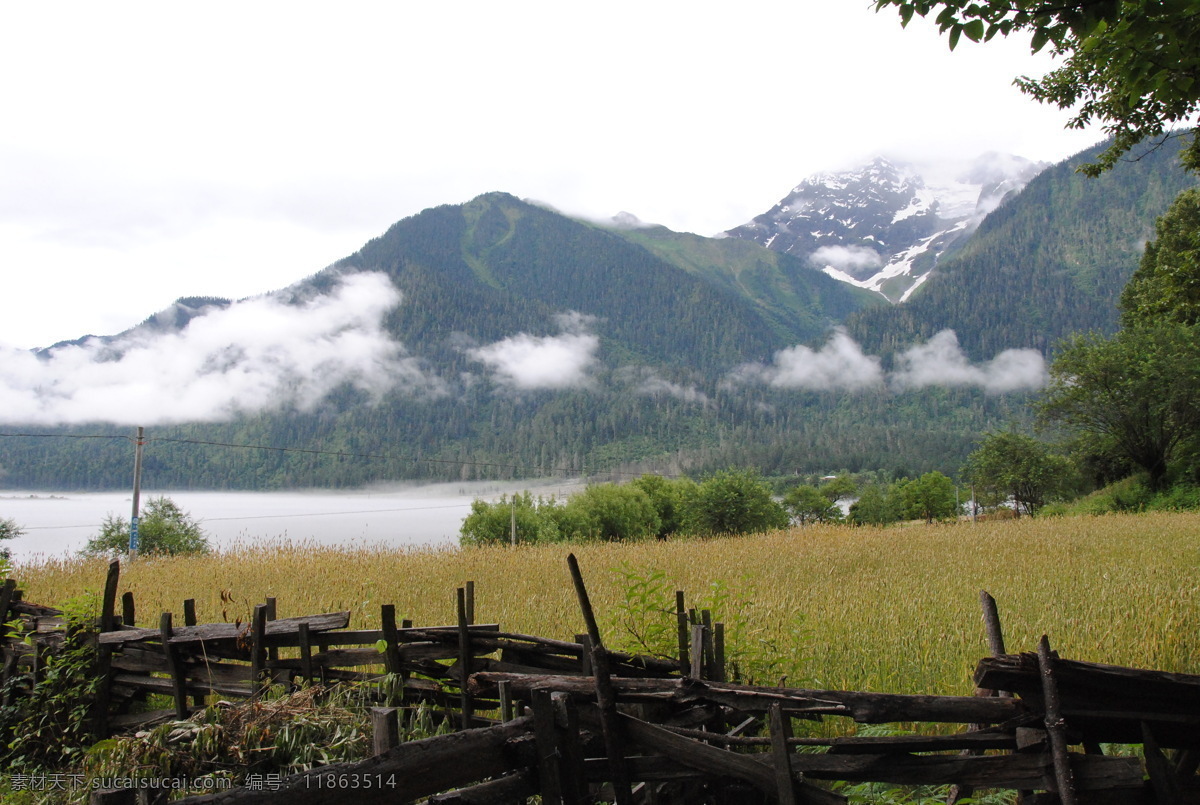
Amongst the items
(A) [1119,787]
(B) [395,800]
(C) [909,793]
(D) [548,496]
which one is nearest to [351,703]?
(B) [395,800]

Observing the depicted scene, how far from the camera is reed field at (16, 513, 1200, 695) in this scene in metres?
6.59

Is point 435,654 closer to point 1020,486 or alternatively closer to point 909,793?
point 909,793

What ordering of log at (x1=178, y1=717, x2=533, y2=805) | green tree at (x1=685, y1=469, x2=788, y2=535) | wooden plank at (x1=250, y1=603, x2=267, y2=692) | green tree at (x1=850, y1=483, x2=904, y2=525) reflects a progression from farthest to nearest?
green tree at (x1=850, y1=483, x2=904, y2=525) < green tree at (x1=685, y1=469, x2=788, y2=535) < wooden plank at (x1=250, y1=603, x2=267, y2=692) < log at (x1=178, y1=717, x2=533, y2=805)

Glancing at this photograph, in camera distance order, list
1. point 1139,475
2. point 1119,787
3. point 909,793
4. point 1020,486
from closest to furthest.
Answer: point 1119,787 → point 909,793 → point 1139,475 → point 1020,486

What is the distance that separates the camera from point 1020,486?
4903cm

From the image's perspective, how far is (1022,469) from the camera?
47531 millimetres

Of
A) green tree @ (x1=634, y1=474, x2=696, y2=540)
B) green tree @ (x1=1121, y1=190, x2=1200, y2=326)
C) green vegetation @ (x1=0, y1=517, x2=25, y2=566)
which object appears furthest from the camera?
green tree @ (x1=634, y1=474, x2=696, y2=540)

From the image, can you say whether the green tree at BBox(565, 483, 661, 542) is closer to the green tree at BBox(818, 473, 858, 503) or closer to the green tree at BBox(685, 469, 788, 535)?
the green tree at BBox(685, 469, 788, 535)

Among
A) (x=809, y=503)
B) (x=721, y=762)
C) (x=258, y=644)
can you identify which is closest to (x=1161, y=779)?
(x=721, y=762)

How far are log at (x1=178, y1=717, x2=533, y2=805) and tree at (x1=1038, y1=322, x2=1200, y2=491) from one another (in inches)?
1460

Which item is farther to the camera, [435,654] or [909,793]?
[435,654]

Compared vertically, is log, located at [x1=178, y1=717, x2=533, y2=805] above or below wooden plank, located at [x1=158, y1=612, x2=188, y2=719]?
above

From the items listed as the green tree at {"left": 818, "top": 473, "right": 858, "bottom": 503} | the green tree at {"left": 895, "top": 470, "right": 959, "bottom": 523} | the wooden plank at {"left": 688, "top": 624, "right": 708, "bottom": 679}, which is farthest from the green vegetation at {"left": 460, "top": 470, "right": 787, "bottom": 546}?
the green tree at {"left": 818, "top": 473, "right": 858, "bottom": 503}

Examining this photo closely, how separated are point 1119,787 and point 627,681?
206cm
